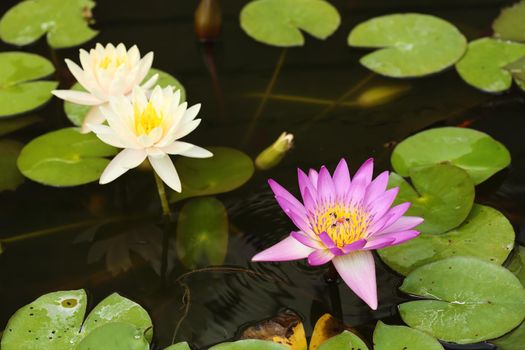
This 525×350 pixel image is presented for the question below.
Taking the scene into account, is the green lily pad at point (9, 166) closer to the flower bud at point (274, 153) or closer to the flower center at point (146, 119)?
the flower center at point (146, 119)

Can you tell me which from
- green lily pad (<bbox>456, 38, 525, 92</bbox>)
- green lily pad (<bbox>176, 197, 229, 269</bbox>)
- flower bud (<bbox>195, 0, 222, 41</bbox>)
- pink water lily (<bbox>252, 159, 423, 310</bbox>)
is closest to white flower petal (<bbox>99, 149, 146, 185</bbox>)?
green lily pad (<bbox>176, 197, 229, 269</bbox>)

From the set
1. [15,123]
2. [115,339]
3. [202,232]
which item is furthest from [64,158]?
[115,339]

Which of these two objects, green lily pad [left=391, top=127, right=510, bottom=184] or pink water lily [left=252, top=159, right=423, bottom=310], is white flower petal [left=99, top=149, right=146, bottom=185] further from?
green lily pad [left=391, top=127, right=510, bottom=184]

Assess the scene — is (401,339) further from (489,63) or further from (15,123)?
(15,123)

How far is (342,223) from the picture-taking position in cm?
197

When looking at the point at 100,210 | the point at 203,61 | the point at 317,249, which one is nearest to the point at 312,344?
the point at 317,249

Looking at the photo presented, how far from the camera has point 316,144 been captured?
9.40 ft

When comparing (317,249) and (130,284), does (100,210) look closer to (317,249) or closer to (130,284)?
(130,284)

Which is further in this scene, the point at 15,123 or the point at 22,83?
the point at 22,83

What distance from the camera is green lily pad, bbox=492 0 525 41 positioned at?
3.29 meters

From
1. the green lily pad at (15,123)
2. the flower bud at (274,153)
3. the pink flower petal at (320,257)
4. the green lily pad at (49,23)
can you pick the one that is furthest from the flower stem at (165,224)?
the green lily pad at (49,23)

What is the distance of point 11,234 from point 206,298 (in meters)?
0.83

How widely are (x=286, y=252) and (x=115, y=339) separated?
578 mm

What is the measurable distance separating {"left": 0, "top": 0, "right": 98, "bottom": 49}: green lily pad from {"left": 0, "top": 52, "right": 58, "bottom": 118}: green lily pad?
0.69ft
